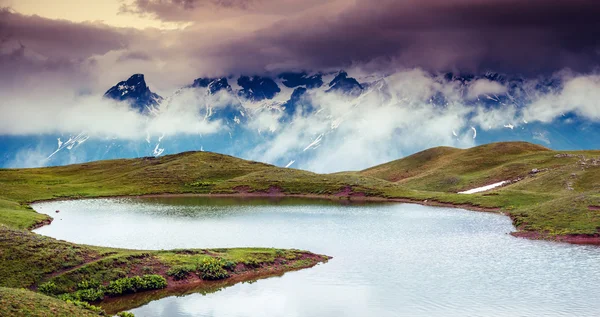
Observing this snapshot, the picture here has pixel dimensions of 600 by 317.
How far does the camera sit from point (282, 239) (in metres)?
72.5

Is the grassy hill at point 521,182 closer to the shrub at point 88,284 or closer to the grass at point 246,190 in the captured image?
the grass at point 246,190

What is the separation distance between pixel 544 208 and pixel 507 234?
13.6m

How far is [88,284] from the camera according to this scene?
155 ft

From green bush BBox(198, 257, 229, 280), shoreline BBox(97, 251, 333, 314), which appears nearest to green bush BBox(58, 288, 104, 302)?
shoreline BBox(97, 251, 333, 314)

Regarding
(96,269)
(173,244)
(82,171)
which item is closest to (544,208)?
(173,244)

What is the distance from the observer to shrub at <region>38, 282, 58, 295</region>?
1773 inches

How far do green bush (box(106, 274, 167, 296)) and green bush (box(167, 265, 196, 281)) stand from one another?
4.27 ft

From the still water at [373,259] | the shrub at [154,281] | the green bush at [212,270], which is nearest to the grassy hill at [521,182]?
the still water at [373,259]

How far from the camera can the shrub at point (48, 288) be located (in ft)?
148

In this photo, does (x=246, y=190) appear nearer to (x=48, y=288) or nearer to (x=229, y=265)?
(x=229, y=265)

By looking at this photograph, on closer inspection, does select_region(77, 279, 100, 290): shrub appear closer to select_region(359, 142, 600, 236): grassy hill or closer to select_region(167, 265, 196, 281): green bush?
select_region(167, 265, 196, 281): green bush

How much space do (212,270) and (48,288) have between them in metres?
14.6

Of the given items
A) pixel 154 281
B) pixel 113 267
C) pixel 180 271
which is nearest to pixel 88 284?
pixel 113 267

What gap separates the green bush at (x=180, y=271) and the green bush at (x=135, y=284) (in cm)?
130
